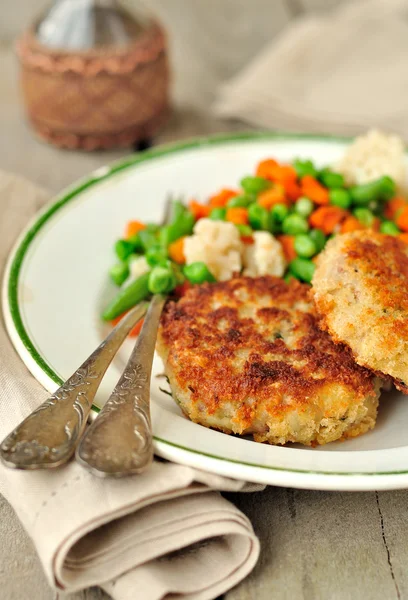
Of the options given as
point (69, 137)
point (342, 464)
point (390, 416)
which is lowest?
point (390, 416)

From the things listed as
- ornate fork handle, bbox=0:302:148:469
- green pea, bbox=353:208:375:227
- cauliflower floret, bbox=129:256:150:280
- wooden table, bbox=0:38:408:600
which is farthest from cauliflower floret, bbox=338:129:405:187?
ornate fork handle, bbox=0:302:148:469

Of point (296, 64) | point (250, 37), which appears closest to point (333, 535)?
point (296, 64)

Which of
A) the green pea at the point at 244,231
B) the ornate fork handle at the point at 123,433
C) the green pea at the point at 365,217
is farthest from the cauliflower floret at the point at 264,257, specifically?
the ornate fork handle at the point at 123,433

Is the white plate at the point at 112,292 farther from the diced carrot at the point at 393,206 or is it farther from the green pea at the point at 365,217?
the green pea at the point at 365,217

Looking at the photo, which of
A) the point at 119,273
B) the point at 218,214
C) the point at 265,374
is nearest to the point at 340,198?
the point at 218,214

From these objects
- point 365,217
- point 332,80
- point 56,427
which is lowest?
point 332,80

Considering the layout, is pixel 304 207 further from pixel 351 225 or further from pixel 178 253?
pixel 178 253

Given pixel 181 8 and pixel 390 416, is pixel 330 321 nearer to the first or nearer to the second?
pixel 390 416
